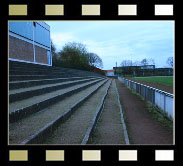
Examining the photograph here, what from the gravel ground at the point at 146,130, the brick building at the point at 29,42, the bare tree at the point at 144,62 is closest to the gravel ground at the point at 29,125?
the gravel ground at the point at 146,130

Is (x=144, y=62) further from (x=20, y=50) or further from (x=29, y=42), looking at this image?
(x=20, y=50)

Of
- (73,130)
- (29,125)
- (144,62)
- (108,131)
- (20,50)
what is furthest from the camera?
(144,62)

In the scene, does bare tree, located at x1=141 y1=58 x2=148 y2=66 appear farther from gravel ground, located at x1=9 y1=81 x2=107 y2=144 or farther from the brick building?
gravel ground, located at x1=9 y1=81 x2=107 y2=144

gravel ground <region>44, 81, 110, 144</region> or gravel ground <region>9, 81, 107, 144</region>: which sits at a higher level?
gravel ground <region>9, 81, 107, 144</region>

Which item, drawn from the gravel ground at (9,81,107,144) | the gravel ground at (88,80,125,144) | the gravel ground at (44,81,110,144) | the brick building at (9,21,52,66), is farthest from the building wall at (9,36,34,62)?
the gravel ground at (88,80,125,144)

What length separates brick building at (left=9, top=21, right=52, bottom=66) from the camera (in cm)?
1256

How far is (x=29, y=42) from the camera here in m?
15.2

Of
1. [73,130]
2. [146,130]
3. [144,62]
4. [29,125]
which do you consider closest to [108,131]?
[73,130]

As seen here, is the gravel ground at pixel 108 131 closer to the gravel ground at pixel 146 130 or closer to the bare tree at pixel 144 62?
the gravel ground at pixel 146 130

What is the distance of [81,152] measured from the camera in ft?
8.04

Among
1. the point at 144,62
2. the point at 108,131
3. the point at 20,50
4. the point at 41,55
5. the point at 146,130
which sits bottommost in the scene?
the point at 146,130

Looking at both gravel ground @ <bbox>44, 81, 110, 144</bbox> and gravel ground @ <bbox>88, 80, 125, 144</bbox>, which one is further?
gravel ground @ <bbox>88, 80, 125, 144</bbox>

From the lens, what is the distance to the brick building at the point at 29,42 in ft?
41.2

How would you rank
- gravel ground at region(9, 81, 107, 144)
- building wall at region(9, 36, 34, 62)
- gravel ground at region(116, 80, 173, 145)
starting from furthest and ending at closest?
building wall at region(9, 36, 34, 62)
gravel ground at region(116, 80, 173, 145)
gravel ground at region(9, 81, 107, 144)
